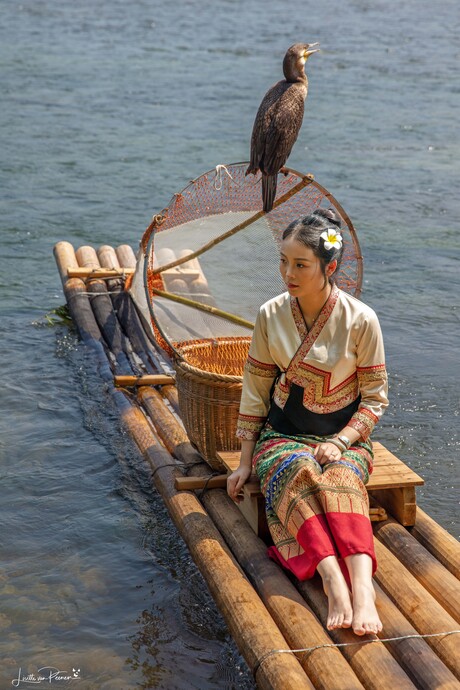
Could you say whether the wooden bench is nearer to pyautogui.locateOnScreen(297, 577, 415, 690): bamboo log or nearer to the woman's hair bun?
pyautogui.locateOnScreen(297, 577, 415, 690): bamboo log

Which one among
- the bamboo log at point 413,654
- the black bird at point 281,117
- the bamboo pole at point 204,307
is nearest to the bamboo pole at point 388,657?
the bamboo log at point 413,654

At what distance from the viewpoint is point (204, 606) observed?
14.7 feet

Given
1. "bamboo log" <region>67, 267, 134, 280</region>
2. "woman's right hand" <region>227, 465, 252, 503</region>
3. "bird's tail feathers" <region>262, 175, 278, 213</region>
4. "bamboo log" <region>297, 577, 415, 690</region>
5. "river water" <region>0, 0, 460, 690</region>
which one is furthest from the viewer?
"bamboo log" <region>67, 267, 134, 280</region>

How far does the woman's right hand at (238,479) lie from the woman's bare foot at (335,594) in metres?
0.60

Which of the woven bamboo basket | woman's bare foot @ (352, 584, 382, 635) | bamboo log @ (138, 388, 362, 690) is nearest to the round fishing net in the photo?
the woven bamboo basket

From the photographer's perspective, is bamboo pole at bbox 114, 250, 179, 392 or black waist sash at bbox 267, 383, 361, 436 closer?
black waist sash at bbox 267, 383, 361, 436

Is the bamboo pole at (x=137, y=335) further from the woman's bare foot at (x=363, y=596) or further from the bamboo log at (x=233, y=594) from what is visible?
the woman's bare foot at (x=363, y=596)

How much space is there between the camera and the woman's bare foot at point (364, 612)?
3.56 metres

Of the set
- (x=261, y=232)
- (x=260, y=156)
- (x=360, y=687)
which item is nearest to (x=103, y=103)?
(x=261, y=232)

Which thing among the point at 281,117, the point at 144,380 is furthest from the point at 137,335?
the point at 281,117

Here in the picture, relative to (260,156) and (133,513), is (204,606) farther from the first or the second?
(260,156)

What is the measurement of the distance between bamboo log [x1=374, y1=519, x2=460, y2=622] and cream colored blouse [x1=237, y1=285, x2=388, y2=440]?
47 centimetres

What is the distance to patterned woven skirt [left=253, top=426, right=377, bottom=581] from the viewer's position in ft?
12.5

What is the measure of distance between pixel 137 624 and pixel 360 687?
52.7 inches
